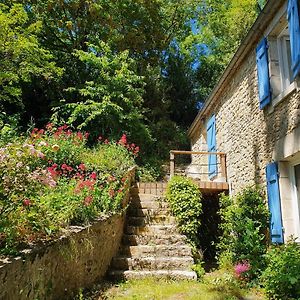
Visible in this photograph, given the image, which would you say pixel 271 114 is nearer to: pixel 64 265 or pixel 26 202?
pixel 64 265

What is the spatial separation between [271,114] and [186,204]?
2.63 meters

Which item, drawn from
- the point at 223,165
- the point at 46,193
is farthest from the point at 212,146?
the point at 46,193

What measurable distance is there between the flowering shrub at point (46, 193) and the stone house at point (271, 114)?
2.86 meters

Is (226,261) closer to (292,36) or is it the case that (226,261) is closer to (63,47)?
(292,36)

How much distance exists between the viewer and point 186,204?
22.1 feet

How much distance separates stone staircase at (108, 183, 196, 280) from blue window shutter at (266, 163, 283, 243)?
1.61 metres

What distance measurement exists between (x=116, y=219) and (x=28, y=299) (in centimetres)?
299

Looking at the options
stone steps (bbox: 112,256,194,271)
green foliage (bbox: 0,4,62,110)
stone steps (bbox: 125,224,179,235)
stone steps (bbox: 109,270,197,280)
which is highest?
green foliage (bbox: 0,4,62,110)

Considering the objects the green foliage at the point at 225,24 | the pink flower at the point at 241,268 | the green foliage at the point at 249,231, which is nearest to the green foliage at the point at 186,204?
the green foliage at the point at 249,231

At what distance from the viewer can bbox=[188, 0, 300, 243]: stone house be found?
16.1ft

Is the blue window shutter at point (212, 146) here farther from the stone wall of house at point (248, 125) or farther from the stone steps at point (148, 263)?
the stone steps at point (148, 263)

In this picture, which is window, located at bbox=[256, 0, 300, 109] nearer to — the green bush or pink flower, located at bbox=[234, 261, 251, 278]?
the green bush

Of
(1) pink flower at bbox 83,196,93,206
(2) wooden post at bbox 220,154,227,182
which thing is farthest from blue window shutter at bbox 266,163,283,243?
(1) pink flower at bbox 83,196,93,206

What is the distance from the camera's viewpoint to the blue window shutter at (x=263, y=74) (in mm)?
5652
